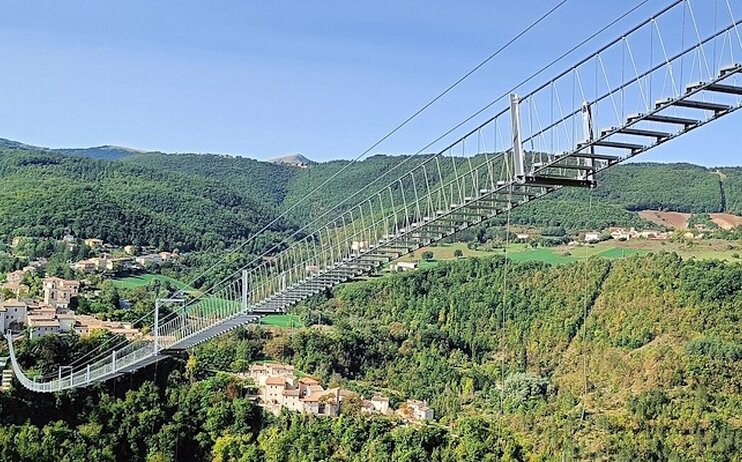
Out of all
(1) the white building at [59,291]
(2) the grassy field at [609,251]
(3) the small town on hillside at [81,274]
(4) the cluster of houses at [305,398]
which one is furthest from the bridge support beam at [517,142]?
(2) the grassy field at [609,251]

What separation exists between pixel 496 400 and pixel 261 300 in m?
13.3

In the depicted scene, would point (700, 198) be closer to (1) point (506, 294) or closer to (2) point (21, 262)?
(1) point (506, 294)

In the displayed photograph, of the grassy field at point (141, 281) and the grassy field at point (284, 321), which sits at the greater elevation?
the grassy field at point (141, 281)

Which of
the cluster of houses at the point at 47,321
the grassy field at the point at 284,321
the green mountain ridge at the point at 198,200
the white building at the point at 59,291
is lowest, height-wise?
the grassy field at the point at 284,321

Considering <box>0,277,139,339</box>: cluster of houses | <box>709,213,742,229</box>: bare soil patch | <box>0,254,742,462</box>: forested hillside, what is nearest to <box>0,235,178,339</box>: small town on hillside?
<box>0,277,139,339</box>: cluster of houses

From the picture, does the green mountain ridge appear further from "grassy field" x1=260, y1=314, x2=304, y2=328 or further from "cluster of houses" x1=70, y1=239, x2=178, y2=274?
"grassy field" x1=260, y1=314, x2=304, y2=328

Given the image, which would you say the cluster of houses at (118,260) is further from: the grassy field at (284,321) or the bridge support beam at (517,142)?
the bridge support beam at (517,142)

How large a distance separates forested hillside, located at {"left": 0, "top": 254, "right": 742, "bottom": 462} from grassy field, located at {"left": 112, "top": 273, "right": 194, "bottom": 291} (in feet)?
14.8

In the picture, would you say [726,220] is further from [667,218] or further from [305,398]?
[305,398]

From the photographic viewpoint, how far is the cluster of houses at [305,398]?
16.4m

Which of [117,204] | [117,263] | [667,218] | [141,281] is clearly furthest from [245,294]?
[667,218]

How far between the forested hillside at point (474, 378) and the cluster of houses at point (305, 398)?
1.93ft

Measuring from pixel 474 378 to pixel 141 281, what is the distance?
11.8 m

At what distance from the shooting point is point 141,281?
1107 inches
